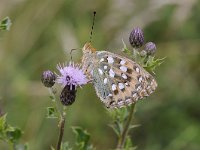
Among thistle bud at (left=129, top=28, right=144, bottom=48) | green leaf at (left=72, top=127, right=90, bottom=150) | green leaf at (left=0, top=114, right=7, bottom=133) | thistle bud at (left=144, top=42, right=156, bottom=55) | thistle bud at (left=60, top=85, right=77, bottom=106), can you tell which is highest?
thistle bud at (left=129, top=28, right=144, bottom=48)

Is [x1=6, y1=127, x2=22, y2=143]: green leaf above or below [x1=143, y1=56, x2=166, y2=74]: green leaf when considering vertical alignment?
below

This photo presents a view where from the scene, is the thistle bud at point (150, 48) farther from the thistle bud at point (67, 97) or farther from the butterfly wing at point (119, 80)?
the thistle bud at point (67, 97)

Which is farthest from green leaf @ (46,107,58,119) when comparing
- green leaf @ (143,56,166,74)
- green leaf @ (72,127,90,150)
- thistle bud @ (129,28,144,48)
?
thistle bud @ (129,28,144,48)

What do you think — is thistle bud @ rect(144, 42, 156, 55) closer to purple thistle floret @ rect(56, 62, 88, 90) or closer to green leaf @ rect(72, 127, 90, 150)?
purple thistle floret @ rect(56, 62, 88, 90)

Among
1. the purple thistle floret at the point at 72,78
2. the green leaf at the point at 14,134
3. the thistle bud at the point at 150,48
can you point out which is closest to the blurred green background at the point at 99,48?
the green leaf at the point at 14,134

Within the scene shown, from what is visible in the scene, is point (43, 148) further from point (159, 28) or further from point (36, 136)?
point (159, 28)

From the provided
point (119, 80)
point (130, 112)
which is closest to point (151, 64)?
point (119, 80)
